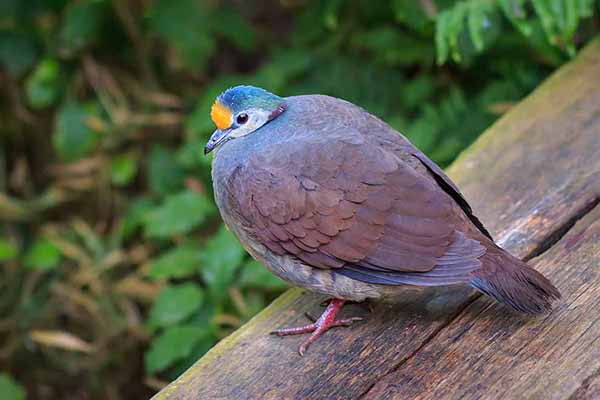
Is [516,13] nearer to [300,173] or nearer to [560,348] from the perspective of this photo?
[300,173]

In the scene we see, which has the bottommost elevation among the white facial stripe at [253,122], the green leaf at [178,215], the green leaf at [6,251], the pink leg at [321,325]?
the pink leg at [321,325]

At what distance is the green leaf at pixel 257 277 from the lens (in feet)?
11.0

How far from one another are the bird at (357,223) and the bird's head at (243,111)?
197 mm

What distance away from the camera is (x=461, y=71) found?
438 centimetres

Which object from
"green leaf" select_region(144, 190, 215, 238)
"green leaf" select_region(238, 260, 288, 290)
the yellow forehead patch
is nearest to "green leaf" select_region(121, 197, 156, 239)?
"green leaf" select_region(144, 190, 215, 238)

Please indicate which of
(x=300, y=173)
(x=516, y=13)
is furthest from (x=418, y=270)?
(x=516, y=13)

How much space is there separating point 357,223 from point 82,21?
2659mm

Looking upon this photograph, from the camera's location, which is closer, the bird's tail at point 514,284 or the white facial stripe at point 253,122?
the bird's tail at point 514,284

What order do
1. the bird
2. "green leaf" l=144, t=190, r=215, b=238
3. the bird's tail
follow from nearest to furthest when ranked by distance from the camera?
the bird's tail < the bird < "green leaf" l=144, t=190, r=215, b=238

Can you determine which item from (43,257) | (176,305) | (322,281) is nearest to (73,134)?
(43,257)

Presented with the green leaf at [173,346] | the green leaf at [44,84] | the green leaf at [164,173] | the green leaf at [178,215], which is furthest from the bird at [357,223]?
the green leaf at [44,84]

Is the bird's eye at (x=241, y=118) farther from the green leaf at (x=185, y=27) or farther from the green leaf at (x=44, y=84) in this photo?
the green leaf at (x=44, y=84)

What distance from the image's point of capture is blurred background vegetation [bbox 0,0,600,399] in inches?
154

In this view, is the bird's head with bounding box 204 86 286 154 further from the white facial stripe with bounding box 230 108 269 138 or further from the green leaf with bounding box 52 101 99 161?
the green leaf with bounding box 52 101 99 161
